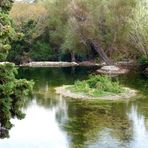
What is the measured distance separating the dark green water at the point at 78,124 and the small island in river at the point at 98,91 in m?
1.27

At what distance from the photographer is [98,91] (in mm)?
43062

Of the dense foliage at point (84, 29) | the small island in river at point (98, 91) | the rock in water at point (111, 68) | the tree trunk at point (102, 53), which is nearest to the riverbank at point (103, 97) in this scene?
the small island in river at point (98, 91)

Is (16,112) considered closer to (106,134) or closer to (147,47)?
(106,134)

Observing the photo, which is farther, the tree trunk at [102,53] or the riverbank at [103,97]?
the tree trunk at [102,53]

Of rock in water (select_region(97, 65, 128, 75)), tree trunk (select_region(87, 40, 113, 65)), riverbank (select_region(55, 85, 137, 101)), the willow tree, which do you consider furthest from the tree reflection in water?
tree trunk (select_region(87, 40, 113, 65))

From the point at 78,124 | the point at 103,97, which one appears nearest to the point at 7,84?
the point at 78,124

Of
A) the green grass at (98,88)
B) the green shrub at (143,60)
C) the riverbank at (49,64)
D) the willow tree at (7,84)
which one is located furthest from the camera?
the riverbank at (49,64)

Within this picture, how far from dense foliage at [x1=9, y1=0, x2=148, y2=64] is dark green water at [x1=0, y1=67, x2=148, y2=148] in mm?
19779

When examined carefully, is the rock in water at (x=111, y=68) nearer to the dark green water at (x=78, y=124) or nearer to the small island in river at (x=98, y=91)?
the dark green water at (x=78, y=124)

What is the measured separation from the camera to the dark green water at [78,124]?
2798 cm

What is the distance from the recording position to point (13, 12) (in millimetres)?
80375

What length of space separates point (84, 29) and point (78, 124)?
1456 inches

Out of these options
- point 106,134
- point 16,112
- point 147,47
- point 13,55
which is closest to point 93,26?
point 147,47

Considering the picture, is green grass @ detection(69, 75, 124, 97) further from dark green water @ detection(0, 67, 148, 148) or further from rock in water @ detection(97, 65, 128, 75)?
rock in water @ detection(97, 65, 128, 75)
